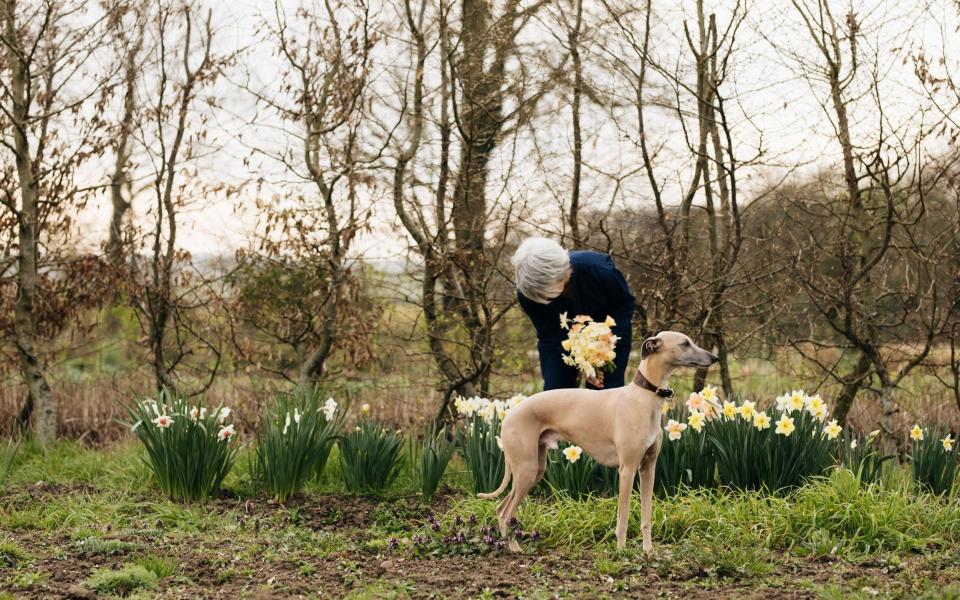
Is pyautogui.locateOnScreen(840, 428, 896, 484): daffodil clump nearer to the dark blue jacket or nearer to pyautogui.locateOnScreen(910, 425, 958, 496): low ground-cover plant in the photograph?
pyautogui.locateOnScreen(910, 425, 958, 496): low ground-cover plant

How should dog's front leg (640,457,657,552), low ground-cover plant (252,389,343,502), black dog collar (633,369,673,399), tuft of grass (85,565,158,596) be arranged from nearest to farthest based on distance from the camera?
tuft of grass (85,565,158,596) → black dog collar (633,369,673,399) → dog's front leg (640,457,657,552) → low ground-cover plant (252,389,343,502)

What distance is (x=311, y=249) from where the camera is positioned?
730 cm

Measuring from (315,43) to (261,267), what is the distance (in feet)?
6.24

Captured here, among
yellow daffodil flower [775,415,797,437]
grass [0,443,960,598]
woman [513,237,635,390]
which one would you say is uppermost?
woman [513,237,635,390]

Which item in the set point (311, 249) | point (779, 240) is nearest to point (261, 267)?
point (311, 249)

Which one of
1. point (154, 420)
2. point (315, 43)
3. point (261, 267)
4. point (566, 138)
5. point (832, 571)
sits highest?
point (315, 43)

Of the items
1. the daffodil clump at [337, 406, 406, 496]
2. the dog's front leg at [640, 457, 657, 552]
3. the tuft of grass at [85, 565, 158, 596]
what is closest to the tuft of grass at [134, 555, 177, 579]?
the tuft of grass at [85, 565, 158, 596]

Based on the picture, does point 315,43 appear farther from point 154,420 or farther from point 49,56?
point 154,420

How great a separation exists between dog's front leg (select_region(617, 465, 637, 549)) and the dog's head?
47 centimetres

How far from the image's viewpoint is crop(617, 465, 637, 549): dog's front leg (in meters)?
3.78

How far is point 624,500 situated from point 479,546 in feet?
2.50

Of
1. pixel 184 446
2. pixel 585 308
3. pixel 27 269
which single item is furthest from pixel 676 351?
pixel 27 269

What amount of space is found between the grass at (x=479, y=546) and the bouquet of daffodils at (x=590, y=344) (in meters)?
0.74

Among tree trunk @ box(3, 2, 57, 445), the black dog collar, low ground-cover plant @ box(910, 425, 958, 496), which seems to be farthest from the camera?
tree trunk @ box(3, 2, 57, 445)
